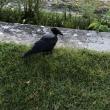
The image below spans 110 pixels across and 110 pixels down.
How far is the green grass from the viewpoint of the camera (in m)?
6.33

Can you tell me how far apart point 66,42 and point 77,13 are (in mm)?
1352

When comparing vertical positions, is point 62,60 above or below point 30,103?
above

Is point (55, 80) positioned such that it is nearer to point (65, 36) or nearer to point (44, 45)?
point (44, 45)

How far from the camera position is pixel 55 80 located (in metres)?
6.59

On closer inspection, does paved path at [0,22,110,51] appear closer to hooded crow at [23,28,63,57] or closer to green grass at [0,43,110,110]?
green grass at [0,43,110,110]

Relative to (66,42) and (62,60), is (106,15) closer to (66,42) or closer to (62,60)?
(66,42)

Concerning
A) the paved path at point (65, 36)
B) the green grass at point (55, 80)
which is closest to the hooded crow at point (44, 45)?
the green grass at point (55, 80)

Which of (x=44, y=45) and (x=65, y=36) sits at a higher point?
(x=44, y=45)

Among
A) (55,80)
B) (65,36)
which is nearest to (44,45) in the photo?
(55,80)

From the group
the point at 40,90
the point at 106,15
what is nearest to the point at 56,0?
the point at 106,15

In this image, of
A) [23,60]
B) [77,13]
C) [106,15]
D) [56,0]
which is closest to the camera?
[23,60]

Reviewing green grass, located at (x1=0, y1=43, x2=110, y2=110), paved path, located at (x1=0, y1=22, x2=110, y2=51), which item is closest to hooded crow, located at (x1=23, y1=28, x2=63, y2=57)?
green grass, located at (x1=0, y1=43, x2=110, y2=110)

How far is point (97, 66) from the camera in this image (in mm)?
6781

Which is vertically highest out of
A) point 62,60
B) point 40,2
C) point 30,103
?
point 40,2
